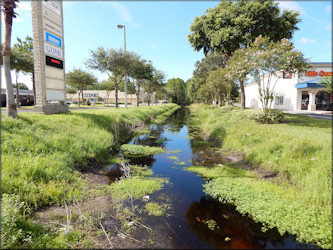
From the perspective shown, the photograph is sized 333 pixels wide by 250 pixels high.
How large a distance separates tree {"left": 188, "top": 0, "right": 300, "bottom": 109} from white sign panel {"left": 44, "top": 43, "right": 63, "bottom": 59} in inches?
584

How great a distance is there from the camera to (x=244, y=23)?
1777 centimetres

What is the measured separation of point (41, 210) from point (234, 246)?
448cm

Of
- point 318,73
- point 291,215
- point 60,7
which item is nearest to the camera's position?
point 291,215

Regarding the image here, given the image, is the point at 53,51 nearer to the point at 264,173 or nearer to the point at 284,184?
the point at 264,173

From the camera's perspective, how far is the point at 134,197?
548 cm

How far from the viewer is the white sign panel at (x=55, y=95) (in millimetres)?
10674

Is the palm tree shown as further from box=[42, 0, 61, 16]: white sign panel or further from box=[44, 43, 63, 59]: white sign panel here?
box=[42, 0, 61, 16]: white sign panel

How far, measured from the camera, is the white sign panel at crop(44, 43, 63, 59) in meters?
10.3

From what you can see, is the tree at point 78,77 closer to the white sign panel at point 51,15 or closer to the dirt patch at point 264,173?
the white sign panel at point 51,15

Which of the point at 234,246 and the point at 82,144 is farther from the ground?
the point at 82,144

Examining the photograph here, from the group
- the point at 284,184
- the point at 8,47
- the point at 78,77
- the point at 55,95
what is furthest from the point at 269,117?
the point at 78,77

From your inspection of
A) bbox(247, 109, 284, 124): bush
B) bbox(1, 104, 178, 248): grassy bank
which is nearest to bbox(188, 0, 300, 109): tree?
bbox(247, 109, 284, 124): bush

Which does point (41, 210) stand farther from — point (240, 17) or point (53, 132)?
point (240, 17)

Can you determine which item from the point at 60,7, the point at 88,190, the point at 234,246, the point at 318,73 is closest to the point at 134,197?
the point at 88,190
